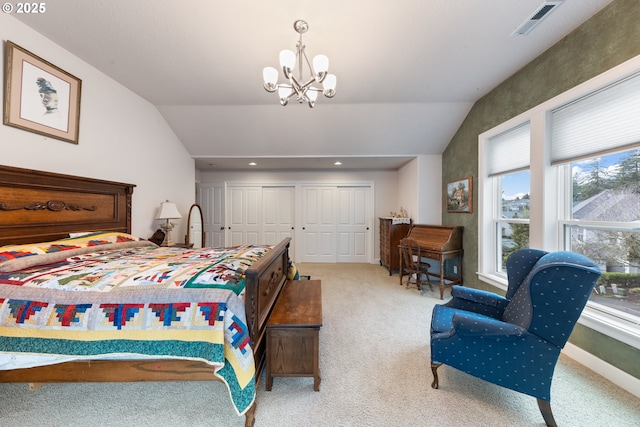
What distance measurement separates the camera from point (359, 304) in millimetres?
2994

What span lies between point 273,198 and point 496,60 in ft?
14.6

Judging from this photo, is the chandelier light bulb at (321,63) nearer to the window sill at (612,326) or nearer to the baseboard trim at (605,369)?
the window sill at (612,326)

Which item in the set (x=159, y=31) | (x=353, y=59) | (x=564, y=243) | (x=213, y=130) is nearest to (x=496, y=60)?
(x=353, y=59)

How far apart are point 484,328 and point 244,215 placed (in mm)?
4996

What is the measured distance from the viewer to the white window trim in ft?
5.42

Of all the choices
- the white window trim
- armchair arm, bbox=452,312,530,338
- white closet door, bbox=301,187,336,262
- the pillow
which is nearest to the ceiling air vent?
the white window trim

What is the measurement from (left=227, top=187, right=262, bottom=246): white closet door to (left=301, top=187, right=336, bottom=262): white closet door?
1114 millimetres

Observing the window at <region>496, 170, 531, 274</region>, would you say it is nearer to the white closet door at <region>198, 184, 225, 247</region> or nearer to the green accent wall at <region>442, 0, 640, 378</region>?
the green accent wall at <region>442, 0, 640, 378</region>

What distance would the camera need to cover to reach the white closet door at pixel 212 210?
5.42 m

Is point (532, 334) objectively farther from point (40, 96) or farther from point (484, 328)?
point (40, 96)

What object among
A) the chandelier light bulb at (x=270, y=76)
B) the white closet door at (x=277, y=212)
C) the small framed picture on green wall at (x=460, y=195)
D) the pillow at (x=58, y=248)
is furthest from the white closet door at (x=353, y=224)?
the pillow at (x=58, y=248)

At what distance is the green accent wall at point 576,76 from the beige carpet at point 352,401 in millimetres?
264

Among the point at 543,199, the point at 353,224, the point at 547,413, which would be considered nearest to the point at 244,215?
the point at 353,224

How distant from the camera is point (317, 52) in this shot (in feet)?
7.23
